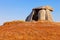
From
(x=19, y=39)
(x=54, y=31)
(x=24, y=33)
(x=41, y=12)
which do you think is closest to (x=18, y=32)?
(x=24, y=33)

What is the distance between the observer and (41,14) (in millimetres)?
39688

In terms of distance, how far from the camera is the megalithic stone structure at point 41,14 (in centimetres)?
3956

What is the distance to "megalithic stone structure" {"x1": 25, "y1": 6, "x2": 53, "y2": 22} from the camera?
39.6 metres

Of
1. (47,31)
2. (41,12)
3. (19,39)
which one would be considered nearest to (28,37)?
(19,39)

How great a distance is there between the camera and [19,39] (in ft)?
48.4

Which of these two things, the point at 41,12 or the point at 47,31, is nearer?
the point at 47,31

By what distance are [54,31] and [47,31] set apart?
649 mm

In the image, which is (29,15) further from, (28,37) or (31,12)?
(28,37)

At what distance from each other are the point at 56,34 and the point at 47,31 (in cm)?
103

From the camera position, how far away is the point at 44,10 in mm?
40125

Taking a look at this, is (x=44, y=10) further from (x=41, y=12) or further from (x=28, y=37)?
(x=28, y=37)

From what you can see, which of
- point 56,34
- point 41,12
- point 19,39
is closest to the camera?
point 19,39

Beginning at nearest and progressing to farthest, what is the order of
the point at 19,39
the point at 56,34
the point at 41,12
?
the point at 19,39
the point at 56,34
the point at 41,12

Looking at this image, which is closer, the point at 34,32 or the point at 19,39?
the point at 19,39
